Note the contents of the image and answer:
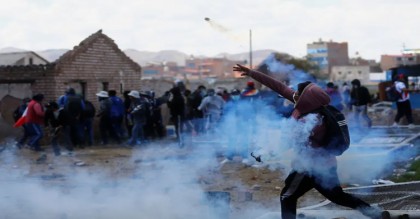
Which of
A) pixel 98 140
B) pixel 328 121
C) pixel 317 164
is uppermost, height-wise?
pixel 328 121

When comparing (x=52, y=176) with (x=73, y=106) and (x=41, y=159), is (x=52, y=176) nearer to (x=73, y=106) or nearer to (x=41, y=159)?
(x=41, y=159)

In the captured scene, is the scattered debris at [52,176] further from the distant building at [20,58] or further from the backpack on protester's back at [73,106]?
the distant building at [20,58]

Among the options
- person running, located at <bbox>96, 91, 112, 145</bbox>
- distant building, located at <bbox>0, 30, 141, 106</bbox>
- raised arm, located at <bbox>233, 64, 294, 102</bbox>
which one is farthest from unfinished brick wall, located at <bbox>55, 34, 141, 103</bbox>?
raised arm, located at <bbox>233, 64, 294, 102</bbox>

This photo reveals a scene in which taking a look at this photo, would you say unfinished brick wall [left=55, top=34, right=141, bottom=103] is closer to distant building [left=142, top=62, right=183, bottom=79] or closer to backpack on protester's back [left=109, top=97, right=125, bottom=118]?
backpack on protester's back [left=109, top=97, right=125, bottom=118]

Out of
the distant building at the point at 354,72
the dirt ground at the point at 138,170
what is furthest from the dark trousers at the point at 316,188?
the distant building at the point at 354,72

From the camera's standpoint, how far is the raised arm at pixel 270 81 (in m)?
5.69

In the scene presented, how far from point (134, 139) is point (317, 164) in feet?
32.8

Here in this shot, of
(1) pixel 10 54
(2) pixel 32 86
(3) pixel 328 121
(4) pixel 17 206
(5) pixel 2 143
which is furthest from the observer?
(1) pixel 10 54

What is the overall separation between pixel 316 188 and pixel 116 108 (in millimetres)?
10539

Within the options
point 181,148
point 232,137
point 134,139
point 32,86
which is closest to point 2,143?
point 32,86

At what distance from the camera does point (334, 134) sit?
507 centimetres

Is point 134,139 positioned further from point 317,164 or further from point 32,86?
point 317,164

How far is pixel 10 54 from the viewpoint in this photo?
26625 millimetres

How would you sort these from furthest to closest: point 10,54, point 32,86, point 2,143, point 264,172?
point 10,54 → point 32,86 → point 2,143 → point 264,172
